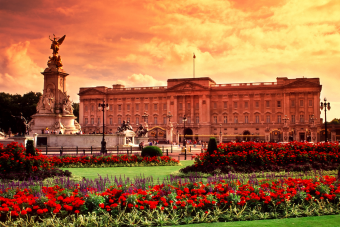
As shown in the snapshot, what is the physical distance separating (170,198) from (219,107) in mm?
82280

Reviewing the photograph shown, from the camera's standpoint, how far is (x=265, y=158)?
16.2m

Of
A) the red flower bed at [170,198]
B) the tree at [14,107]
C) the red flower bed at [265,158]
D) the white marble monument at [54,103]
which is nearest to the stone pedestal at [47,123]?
the white marble monument at [54,103]

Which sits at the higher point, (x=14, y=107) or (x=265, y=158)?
(x=14, y=107)

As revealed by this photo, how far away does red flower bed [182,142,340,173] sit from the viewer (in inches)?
621

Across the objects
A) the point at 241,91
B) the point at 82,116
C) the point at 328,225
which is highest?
the point at 241,91

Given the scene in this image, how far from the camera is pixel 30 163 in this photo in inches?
544

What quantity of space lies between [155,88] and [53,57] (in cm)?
5998

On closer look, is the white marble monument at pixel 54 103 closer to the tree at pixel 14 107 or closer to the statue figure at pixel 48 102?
the statue figure at pixel 48 102

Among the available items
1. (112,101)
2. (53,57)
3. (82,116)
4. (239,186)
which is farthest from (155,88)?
(239,186)

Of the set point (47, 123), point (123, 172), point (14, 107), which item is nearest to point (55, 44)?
point (47, 123)

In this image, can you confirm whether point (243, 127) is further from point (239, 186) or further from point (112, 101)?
point (239, 186)

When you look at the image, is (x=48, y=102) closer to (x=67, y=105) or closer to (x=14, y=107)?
(x=67, y=105)

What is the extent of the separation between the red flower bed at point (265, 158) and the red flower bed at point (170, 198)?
6.31 metres

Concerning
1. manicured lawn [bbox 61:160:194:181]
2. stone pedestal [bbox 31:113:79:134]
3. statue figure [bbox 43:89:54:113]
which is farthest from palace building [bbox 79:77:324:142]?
manicured lawn [bbox 61:160:194:181]
